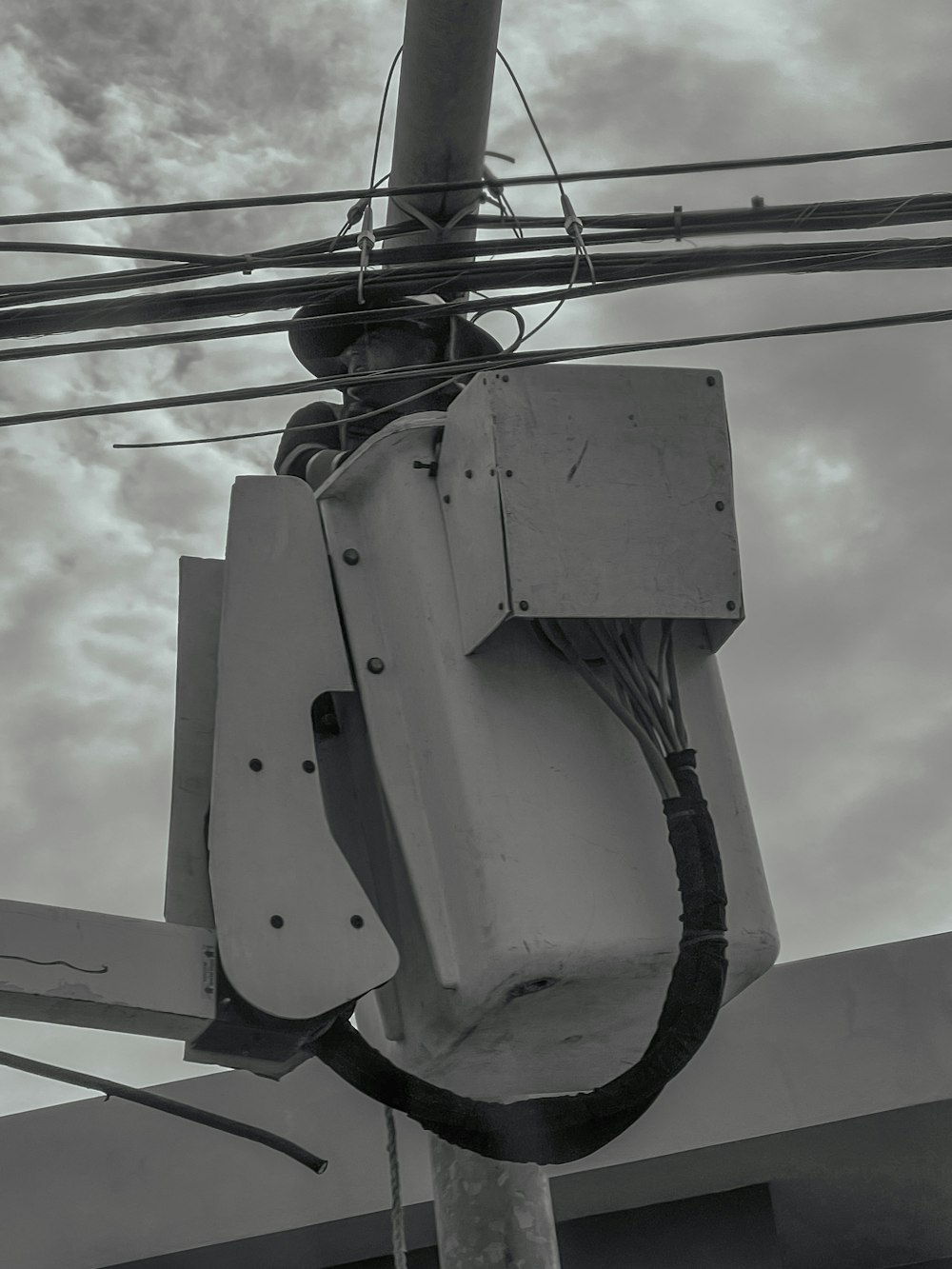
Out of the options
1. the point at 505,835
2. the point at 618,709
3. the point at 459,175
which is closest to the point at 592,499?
the point at 618,709

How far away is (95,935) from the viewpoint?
1.92 m

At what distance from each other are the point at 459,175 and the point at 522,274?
16.0 inches

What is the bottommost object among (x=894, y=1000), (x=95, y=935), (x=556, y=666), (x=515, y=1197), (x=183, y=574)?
(x=515, y=1197)

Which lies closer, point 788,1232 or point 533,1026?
point 533,1026

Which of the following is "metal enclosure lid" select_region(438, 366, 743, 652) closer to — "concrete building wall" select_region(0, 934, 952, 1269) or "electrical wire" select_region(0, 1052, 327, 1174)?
"electrical wire" select_region(0, 1052, 327, 1174)

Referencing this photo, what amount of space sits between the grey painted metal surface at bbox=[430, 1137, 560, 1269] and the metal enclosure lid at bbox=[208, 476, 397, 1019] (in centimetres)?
65

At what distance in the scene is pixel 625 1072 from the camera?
6.57 ft

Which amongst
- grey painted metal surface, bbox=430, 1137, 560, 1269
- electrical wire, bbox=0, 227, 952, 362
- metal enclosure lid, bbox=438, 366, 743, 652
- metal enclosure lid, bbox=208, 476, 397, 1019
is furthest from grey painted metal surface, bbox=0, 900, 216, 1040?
electrical wire, bbox=0, 227, 952, 362

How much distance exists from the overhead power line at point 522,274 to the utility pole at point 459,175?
0.39 ft

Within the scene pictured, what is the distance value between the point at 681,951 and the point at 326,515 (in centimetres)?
89

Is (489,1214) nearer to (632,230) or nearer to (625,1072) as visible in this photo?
(625,1072)

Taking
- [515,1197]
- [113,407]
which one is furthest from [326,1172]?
[113,407]

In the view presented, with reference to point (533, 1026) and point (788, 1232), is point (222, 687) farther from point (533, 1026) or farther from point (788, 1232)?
point (788, 1232)

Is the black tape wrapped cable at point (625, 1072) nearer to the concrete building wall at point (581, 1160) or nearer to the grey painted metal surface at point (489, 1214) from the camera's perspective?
the grey painted metal surface at point (489, 1214)
